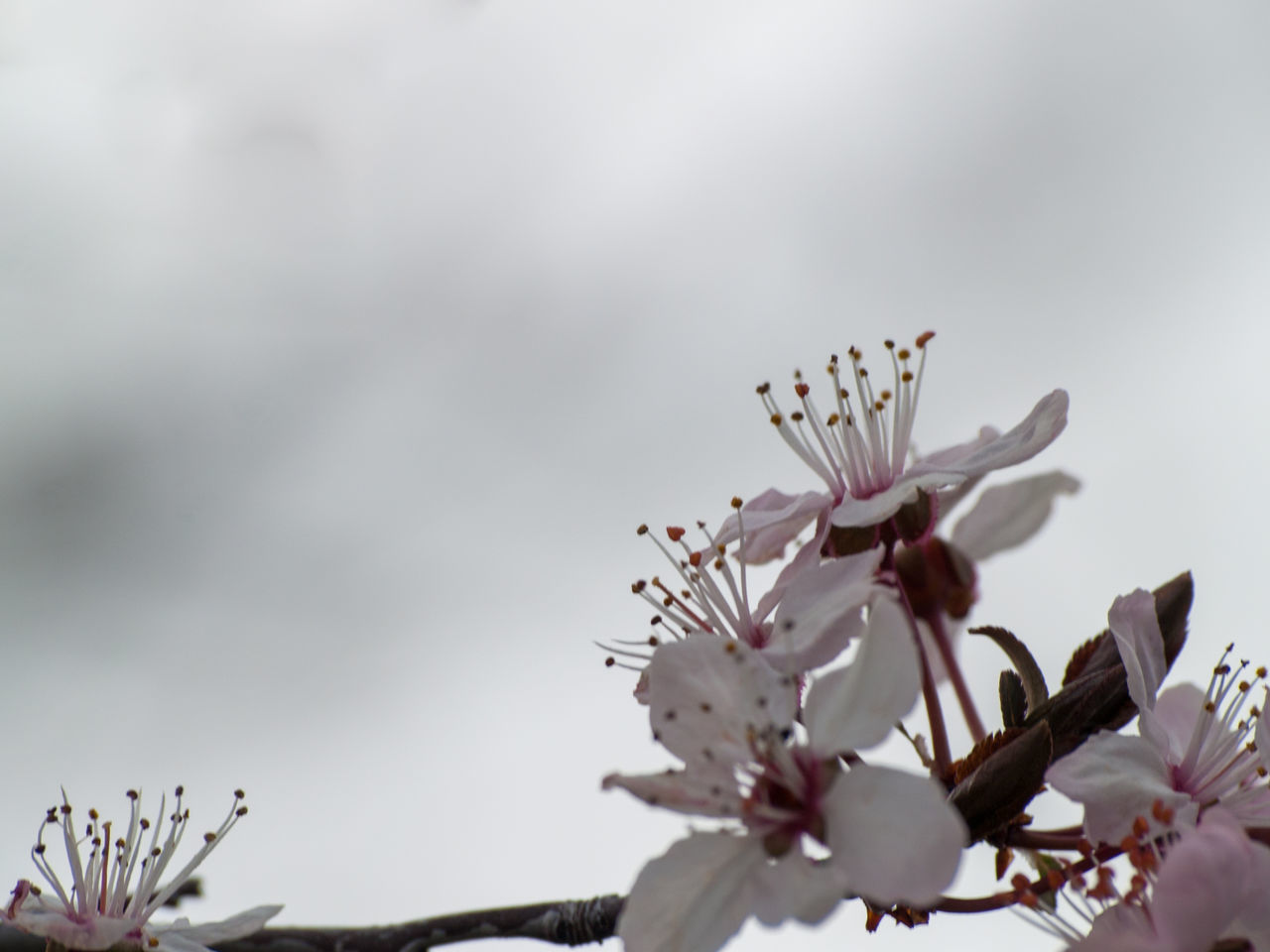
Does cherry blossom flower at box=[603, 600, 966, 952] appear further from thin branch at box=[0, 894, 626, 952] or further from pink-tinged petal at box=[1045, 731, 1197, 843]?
thin branch at box=[0, 894, 626, 952]

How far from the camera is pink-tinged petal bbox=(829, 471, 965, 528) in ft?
4.76

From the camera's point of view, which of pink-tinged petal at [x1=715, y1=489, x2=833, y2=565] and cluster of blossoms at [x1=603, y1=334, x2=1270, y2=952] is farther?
pink-tinged petal at [x1=715, y1=489, x2=833, y2=565]

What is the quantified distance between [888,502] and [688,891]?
0.59 meters

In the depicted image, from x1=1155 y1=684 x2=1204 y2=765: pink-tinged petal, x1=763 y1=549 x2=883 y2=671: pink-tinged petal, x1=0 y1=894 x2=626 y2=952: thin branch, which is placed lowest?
x1=0 y1=894 x2=626 y2=952: thin branch

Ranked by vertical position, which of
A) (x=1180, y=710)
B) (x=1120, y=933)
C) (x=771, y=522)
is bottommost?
(x=1120, y=933)

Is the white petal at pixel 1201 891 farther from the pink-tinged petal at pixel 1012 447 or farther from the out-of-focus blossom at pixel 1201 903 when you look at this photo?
the pink-tinged petal at pixel 1012 447

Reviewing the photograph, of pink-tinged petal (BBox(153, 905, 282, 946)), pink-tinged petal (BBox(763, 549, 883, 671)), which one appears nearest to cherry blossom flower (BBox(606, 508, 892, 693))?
pink-tinged petal (BBox(763, 549, 883, 671))

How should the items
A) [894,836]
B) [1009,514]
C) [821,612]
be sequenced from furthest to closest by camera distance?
[1009,514] < [821,612] < [894,836]

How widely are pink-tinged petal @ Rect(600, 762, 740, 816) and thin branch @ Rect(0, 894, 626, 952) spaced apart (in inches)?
16.6

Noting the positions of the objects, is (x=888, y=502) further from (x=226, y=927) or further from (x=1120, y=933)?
(x=226, y=927)

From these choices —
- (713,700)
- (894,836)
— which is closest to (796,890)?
(894,836)

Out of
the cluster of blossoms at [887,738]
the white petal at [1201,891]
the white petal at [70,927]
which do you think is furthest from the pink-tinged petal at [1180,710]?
the white petal at [70,927]

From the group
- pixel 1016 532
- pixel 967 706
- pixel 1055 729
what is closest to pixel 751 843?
pixel 1055 729

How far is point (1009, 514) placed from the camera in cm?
192
